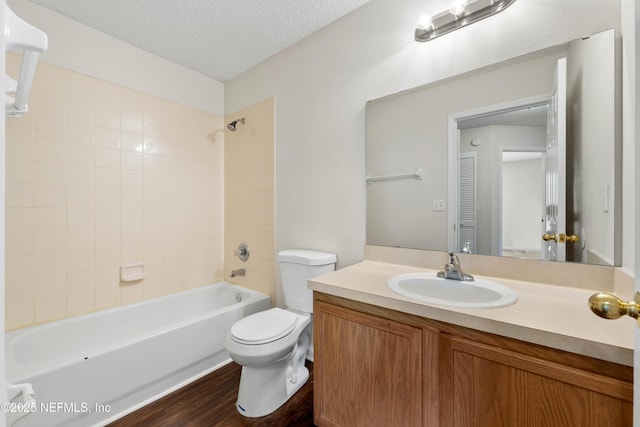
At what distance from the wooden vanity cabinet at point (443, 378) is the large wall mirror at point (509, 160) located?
22.8 inches

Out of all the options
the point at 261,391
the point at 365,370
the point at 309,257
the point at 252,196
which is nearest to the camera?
the point at 365,370

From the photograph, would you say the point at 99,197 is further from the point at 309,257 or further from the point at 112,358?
the point at 309,257

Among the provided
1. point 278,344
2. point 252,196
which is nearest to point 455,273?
point 278,344

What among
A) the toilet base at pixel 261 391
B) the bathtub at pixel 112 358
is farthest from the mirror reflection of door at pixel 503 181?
the bathtub at pixel 112 358

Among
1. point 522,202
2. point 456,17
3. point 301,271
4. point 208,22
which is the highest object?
point 208,22

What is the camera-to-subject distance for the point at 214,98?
2713mm

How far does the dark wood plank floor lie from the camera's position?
57.0 inches

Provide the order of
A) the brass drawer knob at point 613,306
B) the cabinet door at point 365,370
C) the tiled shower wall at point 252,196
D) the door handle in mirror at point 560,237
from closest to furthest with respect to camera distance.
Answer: the brass drawer knob at point 613,306 → the cabinet door at point 365,370 → the door handle in mirror at point 560,237 → the tiled shower wall at point 252,196

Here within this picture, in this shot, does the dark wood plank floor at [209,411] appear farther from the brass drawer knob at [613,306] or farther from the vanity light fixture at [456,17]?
the vanity light fixture at [456,17]

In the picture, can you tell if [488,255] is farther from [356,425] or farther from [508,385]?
[356,425]

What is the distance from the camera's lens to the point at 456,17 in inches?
52.4

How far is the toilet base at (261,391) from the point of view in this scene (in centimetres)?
150

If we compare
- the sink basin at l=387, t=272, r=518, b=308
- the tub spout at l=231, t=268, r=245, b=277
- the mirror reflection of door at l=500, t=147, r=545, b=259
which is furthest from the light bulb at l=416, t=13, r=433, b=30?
the tub spout at l=231, t=268, r=245, b=277

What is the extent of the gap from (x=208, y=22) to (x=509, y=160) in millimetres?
2082
